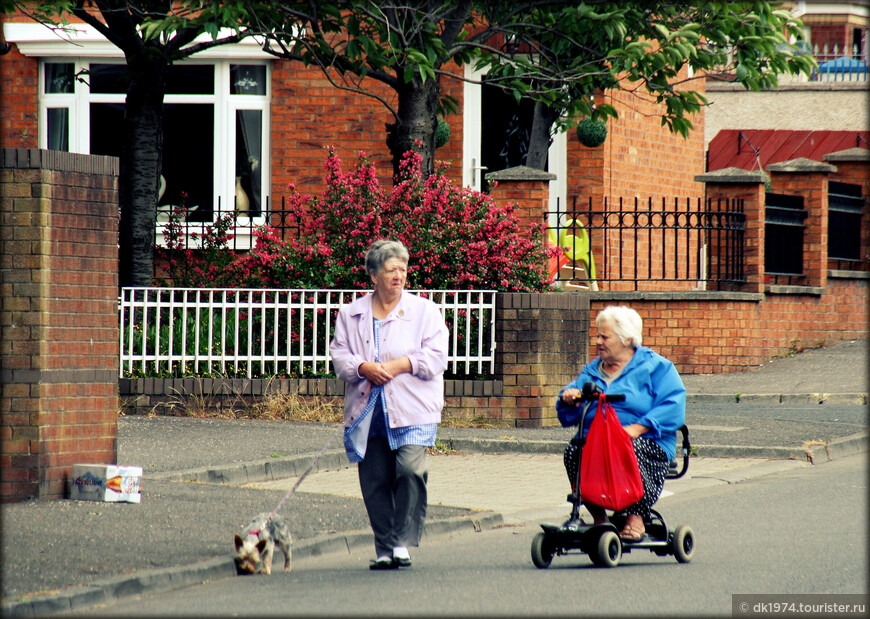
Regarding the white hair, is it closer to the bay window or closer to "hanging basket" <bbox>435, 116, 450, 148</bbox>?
"hanging basket" <bbox>435, 116, 450, 148</bbox>

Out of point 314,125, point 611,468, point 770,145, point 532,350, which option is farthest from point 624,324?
point 770,145

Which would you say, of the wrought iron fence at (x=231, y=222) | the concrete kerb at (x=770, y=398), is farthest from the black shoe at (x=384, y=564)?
the wrought iron fence at (x=231, y=222)

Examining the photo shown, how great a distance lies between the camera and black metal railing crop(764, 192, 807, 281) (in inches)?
695

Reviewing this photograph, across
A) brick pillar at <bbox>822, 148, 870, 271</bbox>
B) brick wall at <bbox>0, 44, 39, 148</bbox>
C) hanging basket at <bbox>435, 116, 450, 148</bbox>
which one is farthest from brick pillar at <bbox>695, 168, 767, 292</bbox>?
brick wall at <bbox>0, 44, 39, 148</bbox>

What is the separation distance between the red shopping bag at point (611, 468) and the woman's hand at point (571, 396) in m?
0.19

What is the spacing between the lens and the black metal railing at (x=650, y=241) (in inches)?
622

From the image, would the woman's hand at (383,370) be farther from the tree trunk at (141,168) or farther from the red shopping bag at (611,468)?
the tree trunk at (141,168)

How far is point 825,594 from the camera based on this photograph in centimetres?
584

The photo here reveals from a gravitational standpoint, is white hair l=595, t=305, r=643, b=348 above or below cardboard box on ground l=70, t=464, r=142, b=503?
above

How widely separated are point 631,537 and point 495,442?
466cm

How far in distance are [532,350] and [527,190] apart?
285 centimetres

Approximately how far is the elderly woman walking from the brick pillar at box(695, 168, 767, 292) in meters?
10.6

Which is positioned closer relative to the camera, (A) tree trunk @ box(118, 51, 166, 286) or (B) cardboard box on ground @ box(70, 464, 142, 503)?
(B) cardboard box on ground @ box(70, 464, 142, 503)

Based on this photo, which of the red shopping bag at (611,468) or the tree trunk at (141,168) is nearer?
the red shopping bag at (611,468)
